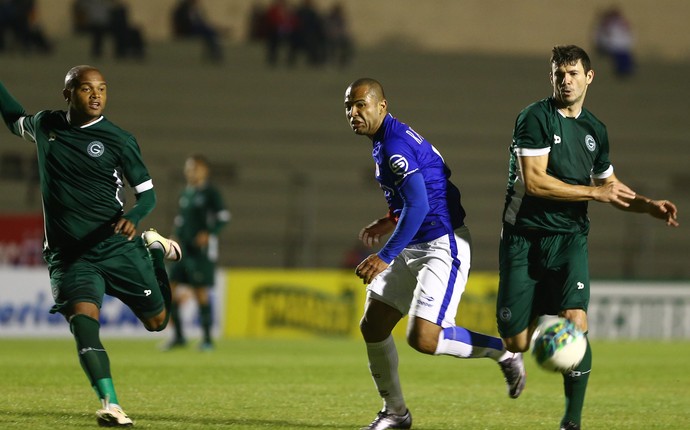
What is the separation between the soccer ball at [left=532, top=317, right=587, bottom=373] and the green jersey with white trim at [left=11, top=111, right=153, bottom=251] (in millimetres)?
2623

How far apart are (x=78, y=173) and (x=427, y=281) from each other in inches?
85.8

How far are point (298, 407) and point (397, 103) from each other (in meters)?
18.3

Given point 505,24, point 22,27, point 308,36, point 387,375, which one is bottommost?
point 387,375

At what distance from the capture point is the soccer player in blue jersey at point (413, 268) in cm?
691

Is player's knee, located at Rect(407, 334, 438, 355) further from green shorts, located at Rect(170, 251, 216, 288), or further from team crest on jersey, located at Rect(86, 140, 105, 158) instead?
green shorts, located at Rect(170, 251, 216, 288)

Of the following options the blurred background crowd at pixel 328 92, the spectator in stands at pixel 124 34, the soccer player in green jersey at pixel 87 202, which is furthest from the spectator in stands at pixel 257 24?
the soccer player in green jersey at pixel 87 202

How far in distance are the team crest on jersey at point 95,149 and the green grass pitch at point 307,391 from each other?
5.21 feet

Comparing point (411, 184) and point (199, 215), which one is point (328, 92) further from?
point (411, 184)

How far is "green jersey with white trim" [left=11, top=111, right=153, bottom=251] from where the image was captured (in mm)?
7176

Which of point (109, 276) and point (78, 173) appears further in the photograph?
point (109, 276)

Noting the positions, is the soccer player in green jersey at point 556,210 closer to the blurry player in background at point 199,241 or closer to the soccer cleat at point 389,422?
the soccer cleat at point 389,422

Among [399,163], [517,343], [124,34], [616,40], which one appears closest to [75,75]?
[399,163]

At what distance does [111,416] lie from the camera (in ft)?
21.9

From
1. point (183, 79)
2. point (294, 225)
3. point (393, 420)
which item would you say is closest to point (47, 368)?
point (393, 420)
